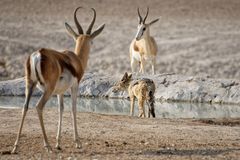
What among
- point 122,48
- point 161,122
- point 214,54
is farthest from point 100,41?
point 161,122

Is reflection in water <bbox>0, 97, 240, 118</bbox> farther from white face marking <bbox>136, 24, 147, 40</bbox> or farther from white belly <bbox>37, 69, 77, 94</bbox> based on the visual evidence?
white belly <bbox>37, 69, 77, 94</bbox>

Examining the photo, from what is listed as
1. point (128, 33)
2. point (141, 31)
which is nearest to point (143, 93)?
point (141, 31)

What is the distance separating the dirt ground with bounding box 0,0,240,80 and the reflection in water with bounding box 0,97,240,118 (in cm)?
506

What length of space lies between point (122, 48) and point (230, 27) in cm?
785

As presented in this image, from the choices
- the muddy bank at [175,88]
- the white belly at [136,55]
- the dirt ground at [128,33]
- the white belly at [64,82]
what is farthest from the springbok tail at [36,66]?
the dirt ground at [128,33]

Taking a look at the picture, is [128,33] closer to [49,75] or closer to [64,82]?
[64,82]

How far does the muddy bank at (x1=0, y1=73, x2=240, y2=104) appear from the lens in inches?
757

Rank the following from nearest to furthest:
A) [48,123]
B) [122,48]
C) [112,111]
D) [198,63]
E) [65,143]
Answer: [65,143] < [48,123] < [112,111] < [198,63] < [122,48]

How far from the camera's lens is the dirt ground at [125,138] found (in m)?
9.41

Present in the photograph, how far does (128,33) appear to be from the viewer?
38031mm

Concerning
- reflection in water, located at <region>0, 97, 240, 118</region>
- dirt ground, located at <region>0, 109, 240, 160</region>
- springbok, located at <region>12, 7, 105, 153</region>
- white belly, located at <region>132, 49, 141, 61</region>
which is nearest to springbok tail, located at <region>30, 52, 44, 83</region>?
springbok, located at <region>12, 7, 105, 153</region>

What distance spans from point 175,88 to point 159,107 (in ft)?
6.02

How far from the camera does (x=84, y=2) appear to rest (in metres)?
50.4

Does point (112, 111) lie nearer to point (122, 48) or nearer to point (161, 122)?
point (161, 122)
